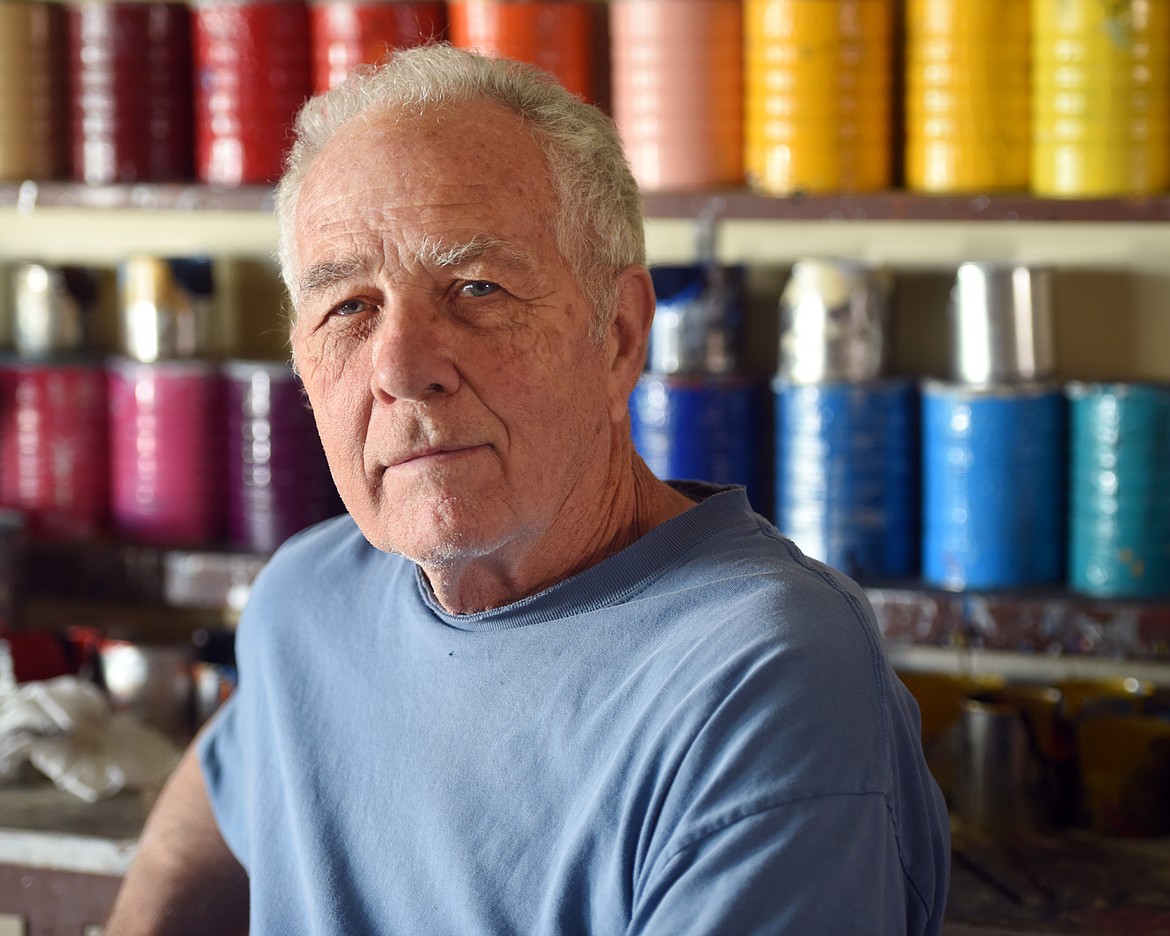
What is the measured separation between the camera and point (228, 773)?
1.44 metres

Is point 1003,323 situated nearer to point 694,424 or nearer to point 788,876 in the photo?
point 694,424

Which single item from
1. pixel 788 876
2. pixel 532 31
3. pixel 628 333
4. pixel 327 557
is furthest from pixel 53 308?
pixel 788 876

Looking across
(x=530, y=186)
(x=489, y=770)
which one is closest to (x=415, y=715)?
(x=489, y=770)

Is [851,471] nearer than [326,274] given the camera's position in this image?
No

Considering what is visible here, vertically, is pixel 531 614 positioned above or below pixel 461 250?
below

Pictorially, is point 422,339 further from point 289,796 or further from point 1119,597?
point 1119,597

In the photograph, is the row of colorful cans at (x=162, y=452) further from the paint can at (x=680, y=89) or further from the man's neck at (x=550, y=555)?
the man's neck at (x=550, y=555)

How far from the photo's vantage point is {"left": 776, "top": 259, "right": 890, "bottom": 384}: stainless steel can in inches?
70.3

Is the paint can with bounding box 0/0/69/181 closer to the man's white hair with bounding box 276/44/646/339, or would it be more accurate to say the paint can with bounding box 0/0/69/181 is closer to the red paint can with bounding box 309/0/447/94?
the red paint can with bounding box 309/0/447/94

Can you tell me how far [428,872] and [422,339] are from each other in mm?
427

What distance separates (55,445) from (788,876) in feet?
5.44

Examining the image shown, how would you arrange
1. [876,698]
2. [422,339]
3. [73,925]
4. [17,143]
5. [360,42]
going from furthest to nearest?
[17,143], [360,42], [73,925], [422,339], [876,698]

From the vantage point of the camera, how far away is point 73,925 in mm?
1734

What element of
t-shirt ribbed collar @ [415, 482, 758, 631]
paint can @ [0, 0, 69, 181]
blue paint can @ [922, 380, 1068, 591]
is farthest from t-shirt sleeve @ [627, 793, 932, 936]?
paint can @ [0, 0, 69, 181]
